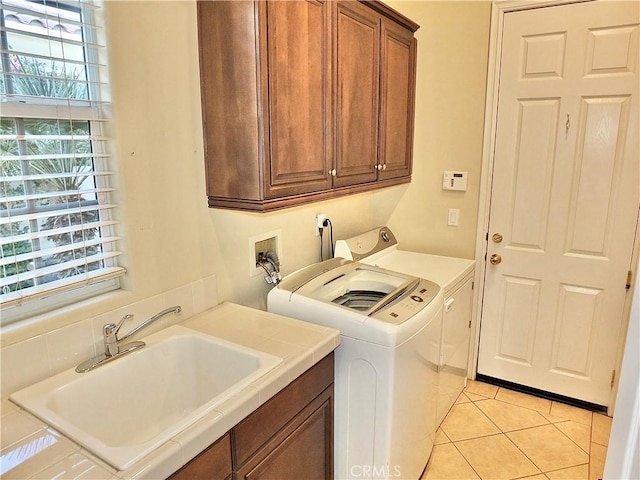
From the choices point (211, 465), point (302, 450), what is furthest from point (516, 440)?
point (211, 465)

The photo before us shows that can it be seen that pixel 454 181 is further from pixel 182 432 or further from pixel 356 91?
pixel 182 432

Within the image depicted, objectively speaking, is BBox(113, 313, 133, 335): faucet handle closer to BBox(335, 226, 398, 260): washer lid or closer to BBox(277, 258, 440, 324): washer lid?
BBox(277, 258, 440, 324): washer lid

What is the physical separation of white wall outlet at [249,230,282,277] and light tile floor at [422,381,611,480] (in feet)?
4.22

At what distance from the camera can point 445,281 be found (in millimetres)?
2316

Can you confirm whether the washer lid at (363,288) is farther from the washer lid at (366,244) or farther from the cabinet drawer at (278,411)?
the cabinet drawer at (278,411)

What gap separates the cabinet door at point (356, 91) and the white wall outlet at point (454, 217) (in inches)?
31.8

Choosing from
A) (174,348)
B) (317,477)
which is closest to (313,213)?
(174,348)

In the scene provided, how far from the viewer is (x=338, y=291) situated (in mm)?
2084

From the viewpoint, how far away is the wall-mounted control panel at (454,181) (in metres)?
2.73

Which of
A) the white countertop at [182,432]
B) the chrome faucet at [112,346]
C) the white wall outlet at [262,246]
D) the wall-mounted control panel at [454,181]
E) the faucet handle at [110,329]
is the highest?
the wall-mounted control panel at [454,181]

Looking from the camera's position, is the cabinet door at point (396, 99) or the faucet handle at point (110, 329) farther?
the cabinet door at point (396, 99)

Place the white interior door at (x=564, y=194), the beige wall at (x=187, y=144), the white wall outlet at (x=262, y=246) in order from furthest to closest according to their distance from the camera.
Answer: the white interior door at (x=564, y=194) → the white wall outlet at (x=262, y=246) → the beige wall at (x=187, y=144)

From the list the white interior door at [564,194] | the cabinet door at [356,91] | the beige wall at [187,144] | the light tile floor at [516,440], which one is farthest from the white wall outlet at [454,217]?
the light tile floor at [516,440]

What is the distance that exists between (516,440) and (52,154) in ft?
8.28
